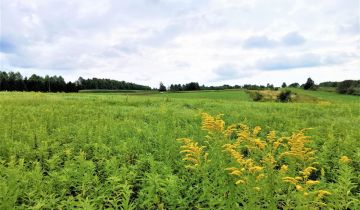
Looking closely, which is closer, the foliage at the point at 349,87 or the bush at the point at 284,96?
the bush at the point at 284,96

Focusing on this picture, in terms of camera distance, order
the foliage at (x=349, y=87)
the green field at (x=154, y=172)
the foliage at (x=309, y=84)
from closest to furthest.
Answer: the green field at (x=154, y=172), the foliage at (x=349, y=87), the foliage at (x=309, y=84)

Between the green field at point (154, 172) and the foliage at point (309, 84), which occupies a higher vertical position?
the foliage at point (309, 84)

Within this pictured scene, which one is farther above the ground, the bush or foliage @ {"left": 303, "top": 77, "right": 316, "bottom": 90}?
foliage @ {"left": 303, "top": 77, "right": 316, "bottom": 90}

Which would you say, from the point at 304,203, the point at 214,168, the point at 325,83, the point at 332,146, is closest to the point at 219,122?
the point at 214,168

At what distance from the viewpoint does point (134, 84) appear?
558 feet

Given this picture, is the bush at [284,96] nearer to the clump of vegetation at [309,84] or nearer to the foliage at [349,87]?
the foliage at [349,87]

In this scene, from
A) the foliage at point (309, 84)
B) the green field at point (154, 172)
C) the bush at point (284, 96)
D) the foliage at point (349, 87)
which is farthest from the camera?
the foliage at point (309, 84)

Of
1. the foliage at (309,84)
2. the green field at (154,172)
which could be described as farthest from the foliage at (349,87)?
the green field at (154,172)

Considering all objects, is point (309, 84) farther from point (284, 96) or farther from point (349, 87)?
point (284, 96)

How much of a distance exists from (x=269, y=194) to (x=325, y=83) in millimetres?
126663

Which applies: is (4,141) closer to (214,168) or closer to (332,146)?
(214,168)

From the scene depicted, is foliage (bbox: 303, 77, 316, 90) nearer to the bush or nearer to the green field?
the bush

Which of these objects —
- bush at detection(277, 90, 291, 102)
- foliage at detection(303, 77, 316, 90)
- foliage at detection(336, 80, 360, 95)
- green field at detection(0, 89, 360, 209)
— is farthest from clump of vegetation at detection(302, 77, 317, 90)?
green field at detection(0, 89, 360, 209)

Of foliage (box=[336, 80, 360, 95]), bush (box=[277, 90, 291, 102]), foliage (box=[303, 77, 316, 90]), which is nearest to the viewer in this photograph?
bush (box=[277, 90, 291, 102])
